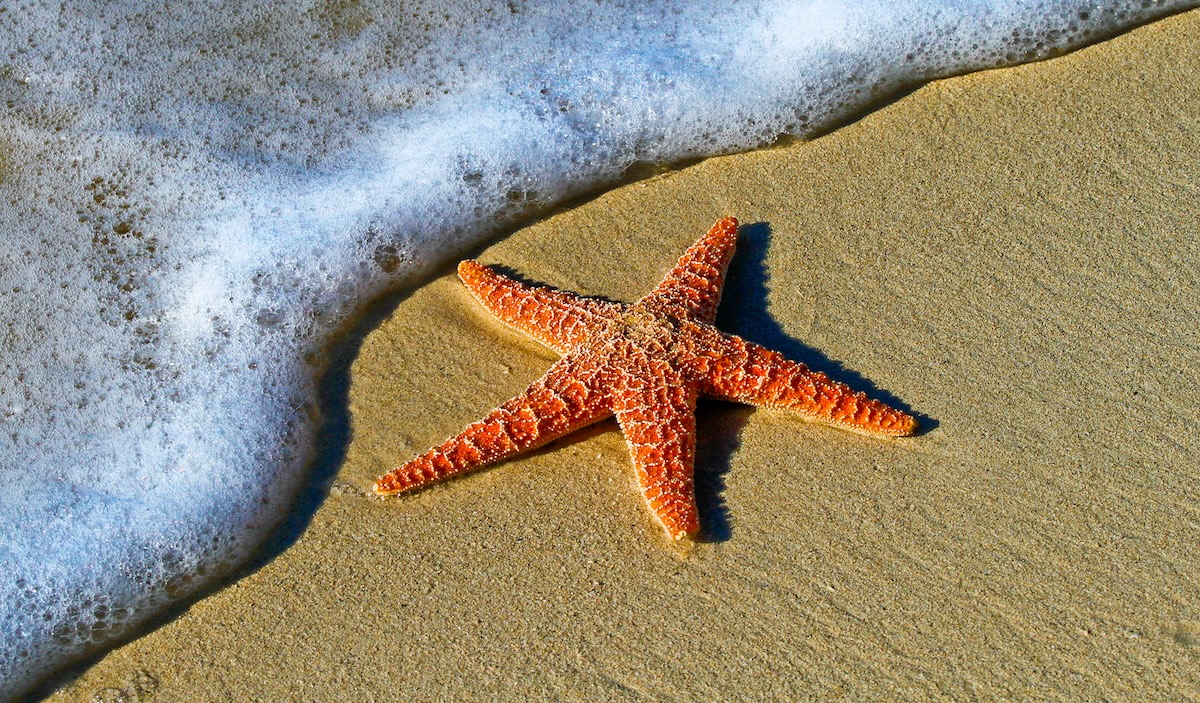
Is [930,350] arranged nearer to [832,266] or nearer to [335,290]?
[832,266]

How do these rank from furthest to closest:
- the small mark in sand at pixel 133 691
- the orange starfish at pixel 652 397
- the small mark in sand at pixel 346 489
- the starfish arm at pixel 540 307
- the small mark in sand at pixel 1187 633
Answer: the starfish arm at pixel 540 307 < the small mark in sand at pixel 346 489 < the orange starfish at pixel 652 397 < the small mark in sand at pixel 133 691 < the small mark in sand at pixel 1187 633

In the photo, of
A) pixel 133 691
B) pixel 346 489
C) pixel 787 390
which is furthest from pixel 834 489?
pixel 133 691

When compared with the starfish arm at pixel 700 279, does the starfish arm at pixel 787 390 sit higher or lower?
lower

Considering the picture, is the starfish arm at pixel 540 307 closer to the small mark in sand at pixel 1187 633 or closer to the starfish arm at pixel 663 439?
the starfish arm at pixel 663 439

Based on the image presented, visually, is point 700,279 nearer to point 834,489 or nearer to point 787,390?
point 787,390

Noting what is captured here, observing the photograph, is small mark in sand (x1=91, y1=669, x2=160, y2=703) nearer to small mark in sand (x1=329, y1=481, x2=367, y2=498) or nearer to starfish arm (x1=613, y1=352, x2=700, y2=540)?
small mark in sand (x1=329, y1=481, x2=367, y2=498)

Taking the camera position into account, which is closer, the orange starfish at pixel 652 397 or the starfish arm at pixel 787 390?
the orange starfish at pixel 652 397

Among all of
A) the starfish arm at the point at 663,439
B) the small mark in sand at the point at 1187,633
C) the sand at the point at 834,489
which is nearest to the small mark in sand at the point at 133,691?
the sand at the point at 834,489
